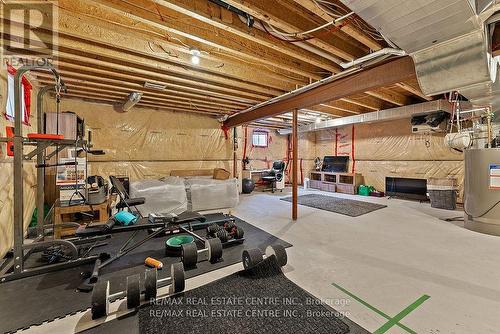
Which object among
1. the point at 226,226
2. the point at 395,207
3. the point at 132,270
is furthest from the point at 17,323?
the point at 395,207

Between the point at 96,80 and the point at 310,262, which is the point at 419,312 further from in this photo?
the point at 96,80

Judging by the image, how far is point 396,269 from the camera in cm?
218

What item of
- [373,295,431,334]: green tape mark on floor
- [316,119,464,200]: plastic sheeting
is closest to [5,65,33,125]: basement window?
[373,295,431,334]: green tape mark on floor

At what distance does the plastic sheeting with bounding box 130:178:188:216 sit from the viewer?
4023 mm

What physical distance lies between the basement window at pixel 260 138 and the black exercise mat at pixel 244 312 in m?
6.97

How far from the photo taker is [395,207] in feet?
16.2

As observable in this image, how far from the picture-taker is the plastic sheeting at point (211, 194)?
4.53m

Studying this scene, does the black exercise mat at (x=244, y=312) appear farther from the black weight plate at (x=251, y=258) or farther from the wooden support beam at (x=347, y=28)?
the wooden support beam at (x=347, y=28)

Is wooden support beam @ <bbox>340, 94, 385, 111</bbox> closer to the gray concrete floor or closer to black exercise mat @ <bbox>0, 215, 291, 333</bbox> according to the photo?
the gray concrete floor

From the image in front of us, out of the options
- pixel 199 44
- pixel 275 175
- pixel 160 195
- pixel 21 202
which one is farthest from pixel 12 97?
pixel 275 175

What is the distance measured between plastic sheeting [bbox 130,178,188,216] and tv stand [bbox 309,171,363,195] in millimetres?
5281

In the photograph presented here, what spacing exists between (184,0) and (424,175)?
272 inches

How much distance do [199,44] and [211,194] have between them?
3.03 metres

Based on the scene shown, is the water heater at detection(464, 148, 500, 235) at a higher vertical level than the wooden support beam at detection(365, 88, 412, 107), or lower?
lower
